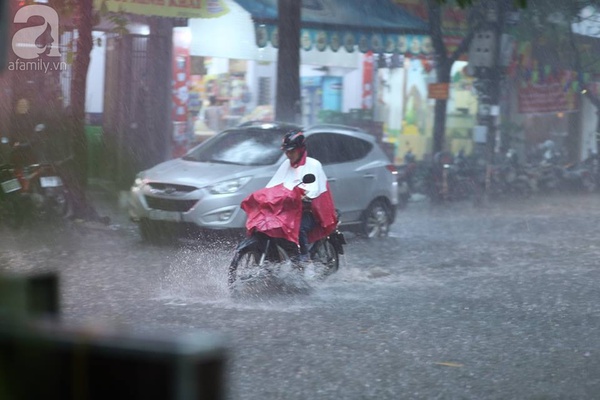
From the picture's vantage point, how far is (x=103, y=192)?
748 inches

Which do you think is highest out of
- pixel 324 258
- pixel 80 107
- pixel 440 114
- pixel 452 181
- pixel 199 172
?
pixel 80 107

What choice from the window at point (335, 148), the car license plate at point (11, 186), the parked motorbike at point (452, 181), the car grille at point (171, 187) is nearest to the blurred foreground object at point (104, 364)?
the car grille at point (171, 187)

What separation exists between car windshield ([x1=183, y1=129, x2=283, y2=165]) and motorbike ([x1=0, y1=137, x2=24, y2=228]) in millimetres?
2175

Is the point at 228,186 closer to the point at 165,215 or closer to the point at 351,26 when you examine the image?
the point at 165,215

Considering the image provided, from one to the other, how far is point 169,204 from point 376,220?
3458mm

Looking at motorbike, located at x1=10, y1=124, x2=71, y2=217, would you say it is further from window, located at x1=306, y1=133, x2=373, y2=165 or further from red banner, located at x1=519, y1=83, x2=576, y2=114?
red banner, located at x1=519, y1=83, x2=576, y2=114

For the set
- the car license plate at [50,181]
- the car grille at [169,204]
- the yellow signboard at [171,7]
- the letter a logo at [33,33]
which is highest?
the yellow signboard at [171,7]

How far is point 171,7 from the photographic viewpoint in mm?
18812

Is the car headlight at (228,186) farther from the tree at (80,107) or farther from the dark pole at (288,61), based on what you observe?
the dark pole at (288,61)

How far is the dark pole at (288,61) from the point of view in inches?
659

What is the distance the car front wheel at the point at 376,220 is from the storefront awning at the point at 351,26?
22.0 feet

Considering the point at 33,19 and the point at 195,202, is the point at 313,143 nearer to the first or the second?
the point at 195,202

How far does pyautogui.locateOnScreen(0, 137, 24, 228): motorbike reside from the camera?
524 inches

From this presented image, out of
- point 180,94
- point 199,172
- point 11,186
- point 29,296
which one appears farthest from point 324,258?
point 180,94
